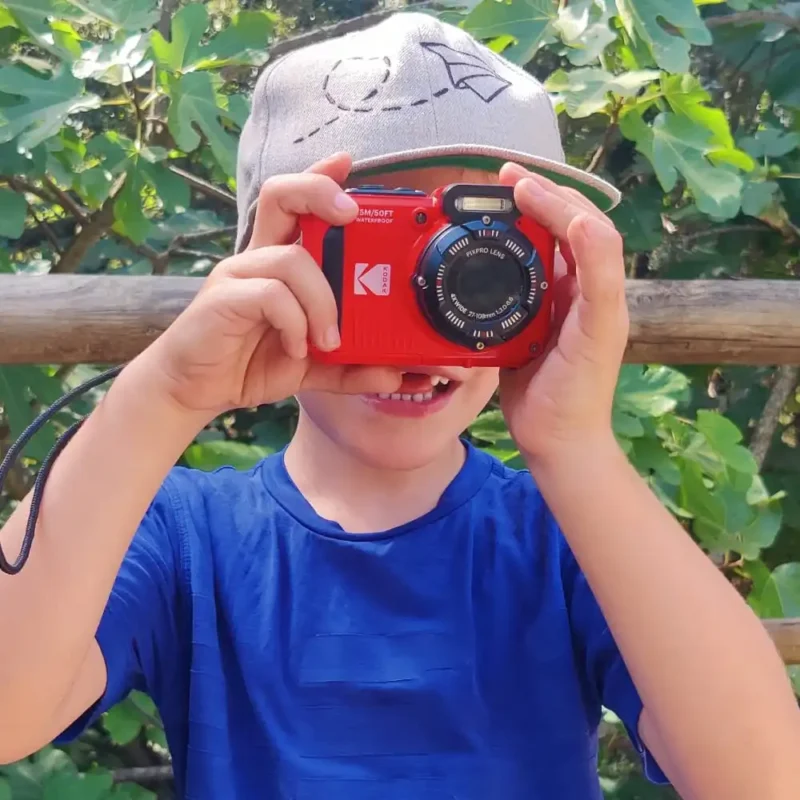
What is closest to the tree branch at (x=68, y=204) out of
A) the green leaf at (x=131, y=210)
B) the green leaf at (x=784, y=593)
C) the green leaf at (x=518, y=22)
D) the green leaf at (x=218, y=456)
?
the green leaf at (x=131, y=210)

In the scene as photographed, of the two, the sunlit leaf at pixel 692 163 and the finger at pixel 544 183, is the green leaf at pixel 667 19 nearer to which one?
the sunlit leaf at pixel 692 163

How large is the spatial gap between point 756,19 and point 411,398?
3.64 ft

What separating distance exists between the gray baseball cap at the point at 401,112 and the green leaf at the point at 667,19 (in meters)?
0.43

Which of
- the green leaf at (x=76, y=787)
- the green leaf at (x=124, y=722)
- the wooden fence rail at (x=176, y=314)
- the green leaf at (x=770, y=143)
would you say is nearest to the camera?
the wooden fence rail at (x=176, y=314)

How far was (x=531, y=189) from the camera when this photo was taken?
55cm

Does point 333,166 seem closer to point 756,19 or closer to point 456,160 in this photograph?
point 456,160

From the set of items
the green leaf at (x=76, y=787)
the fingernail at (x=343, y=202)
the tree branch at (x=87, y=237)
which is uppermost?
the fingernail at (x=343, y=202)

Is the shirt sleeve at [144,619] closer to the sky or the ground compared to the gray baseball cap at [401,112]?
closer to the ground

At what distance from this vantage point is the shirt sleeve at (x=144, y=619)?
638 mm

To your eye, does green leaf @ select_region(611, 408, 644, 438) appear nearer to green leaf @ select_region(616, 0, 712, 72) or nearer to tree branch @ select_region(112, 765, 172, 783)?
green leaf @ select_region(616, 0, 712, 72)

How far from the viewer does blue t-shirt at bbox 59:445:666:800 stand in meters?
0.65

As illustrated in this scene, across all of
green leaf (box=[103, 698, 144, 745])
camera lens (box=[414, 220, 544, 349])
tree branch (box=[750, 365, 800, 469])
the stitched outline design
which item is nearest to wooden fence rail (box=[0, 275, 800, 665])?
the stitched outline design

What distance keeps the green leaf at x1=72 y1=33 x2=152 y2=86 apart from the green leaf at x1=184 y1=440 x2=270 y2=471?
1.40 ft

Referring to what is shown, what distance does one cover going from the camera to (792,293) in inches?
35.9
